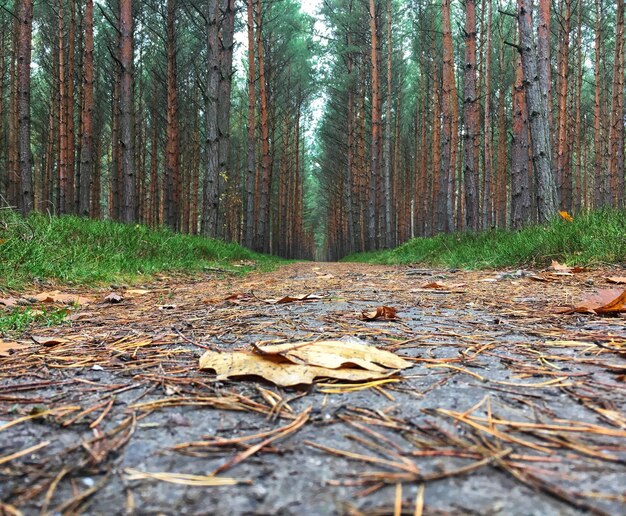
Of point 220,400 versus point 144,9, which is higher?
point 144,9

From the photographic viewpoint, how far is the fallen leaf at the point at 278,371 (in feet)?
3.61

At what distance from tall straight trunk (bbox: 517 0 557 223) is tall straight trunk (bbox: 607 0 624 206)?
29.3ft

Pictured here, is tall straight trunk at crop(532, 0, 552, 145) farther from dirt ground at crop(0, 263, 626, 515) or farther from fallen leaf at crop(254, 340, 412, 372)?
fallen leaf at crop(254, 340, 412, 372)

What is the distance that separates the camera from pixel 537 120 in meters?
6.41

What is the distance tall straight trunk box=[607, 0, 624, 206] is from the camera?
43.6 feet

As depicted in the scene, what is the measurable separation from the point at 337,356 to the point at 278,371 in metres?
0.18

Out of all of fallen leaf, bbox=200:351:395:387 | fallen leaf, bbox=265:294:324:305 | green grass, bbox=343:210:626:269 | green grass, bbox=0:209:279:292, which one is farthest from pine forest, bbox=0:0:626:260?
fallen leaf, bbox=200:351:395:387

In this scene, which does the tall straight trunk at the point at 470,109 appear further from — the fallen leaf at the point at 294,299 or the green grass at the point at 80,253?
the fallen leaf at the point at 294,299

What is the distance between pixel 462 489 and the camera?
24.5 inches

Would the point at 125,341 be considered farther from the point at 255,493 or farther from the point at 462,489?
the point at 462,489

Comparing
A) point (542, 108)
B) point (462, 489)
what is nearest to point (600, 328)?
point (462, 489)

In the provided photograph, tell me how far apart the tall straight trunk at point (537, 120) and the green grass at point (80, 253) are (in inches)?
203

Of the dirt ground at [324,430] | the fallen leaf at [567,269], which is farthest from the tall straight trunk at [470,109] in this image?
the dirt ground at [324,430]

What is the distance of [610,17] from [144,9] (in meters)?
18.3
